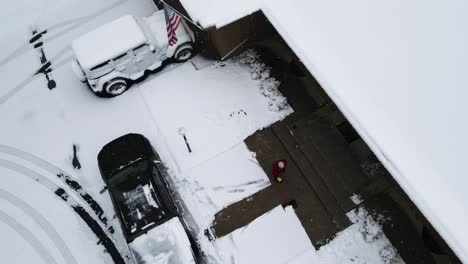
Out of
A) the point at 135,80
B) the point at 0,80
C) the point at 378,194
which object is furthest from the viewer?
the point at 0,80

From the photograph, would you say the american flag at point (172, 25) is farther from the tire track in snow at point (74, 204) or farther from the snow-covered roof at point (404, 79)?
the tire track in snow at point (74, 204)

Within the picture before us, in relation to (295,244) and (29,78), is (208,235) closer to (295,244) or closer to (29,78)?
(295,244)

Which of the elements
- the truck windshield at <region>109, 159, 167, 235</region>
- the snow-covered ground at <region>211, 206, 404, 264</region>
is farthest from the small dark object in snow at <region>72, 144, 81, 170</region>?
the snow-covered ground at <region>211, 206, 404, 264</region>

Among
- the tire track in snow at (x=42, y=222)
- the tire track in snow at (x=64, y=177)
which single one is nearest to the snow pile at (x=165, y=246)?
the tire track in snow at (x=64, y=177)

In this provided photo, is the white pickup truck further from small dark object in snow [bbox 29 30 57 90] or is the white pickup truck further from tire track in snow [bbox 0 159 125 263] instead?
tire track in snow [bbox 0 159 125 263]

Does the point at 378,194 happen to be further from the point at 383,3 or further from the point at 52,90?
the point at 52,90

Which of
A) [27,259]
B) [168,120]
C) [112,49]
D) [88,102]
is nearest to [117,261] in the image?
[27,259]

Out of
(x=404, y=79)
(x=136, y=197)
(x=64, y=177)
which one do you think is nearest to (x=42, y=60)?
(x=64, y=177)
